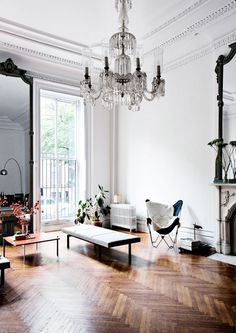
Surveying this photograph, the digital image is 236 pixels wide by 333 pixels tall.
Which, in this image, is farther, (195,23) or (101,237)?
(195,23)

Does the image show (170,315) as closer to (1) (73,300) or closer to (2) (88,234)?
(1) (73,300)

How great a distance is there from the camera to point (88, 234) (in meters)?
4.93

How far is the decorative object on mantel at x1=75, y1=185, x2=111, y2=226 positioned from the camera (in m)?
6.88

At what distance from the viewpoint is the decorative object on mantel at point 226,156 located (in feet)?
16.3

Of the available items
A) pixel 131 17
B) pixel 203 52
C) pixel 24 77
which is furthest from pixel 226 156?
pixel 24 77

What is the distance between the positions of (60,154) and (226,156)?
12.9 ft

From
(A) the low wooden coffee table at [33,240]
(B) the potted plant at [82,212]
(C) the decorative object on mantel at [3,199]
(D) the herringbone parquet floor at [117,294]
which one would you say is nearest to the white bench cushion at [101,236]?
(D) the herringbone parquet floor at [117,294]

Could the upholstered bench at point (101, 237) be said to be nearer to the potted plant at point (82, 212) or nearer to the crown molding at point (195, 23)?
the potted plant at point (82, 212)

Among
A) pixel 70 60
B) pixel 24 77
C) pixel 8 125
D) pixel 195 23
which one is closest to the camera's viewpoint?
pixel 195 23

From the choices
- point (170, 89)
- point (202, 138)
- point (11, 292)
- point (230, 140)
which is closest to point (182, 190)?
point (202, 138)

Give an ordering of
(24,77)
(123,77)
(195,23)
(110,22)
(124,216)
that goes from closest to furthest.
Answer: (123,77) < (195,23) < (110,22) < (24,77) < (124,216)

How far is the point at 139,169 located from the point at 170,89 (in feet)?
6.74

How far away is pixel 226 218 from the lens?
16.2 feet

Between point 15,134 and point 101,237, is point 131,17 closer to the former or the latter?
point 15,134
